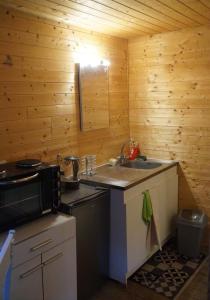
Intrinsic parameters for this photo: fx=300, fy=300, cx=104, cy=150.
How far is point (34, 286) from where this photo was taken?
1.87 metres

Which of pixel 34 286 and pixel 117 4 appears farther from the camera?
pixel 117 4

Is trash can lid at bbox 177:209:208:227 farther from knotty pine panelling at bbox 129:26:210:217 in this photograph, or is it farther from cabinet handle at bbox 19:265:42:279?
cabinet handle at bbox 19:265:42:279

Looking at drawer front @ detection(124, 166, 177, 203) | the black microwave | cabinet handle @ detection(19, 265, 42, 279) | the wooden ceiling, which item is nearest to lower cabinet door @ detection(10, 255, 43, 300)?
cabinet handle @ detection(19, 265, 42, 279)

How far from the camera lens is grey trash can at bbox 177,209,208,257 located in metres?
2.97

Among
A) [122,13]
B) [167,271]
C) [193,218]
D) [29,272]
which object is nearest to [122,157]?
[193,218]

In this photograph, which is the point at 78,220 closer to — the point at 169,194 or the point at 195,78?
the point at 169,194

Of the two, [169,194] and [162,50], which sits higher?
[162,50]

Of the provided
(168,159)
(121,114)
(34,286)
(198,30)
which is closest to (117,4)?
(198,30)

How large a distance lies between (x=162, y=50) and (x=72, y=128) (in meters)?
1.33

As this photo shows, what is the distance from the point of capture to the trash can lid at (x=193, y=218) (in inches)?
117

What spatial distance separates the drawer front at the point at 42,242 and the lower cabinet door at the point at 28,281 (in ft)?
0.15

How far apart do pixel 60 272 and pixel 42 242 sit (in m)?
0.29

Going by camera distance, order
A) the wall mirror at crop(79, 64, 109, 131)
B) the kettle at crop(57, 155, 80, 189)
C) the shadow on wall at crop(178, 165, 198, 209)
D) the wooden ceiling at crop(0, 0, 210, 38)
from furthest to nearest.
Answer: the shadow on wall at crop(178, 165, 198, 209) → the wall mirror at crop(79, 64, 109, 131) → the kettle at crop(57, 155, 80, 189) → the wooden ceiling at crop(0, 0, 210, 38)

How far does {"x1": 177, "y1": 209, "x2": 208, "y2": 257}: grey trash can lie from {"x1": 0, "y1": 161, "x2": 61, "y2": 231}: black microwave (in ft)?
4.81
